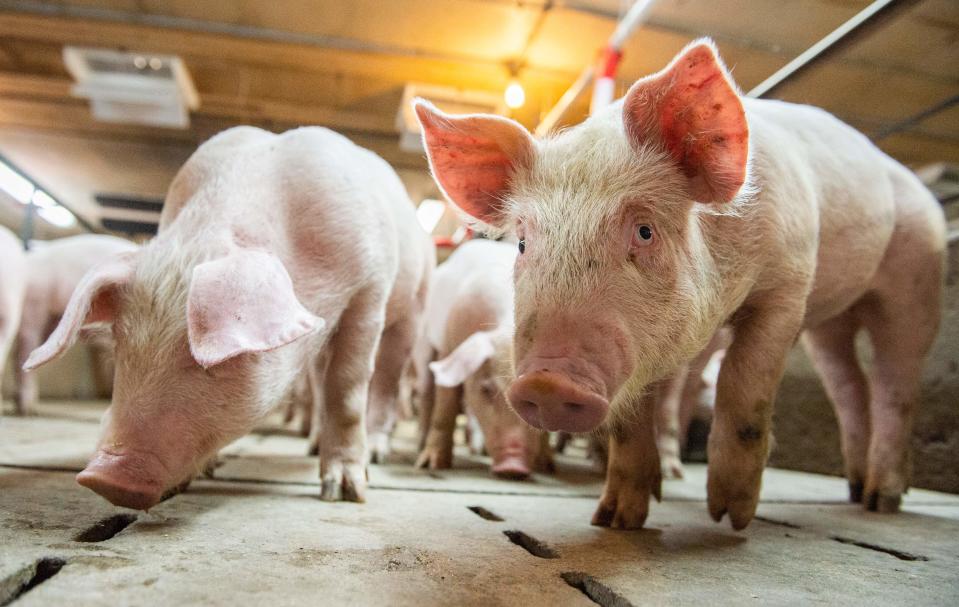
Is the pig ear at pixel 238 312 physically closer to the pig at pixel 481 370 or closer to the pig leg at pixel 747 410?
the pig at pixel 481 370

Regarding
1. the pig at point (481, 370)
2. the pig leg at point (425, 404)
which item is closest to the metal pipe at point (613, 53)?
the pig at point (481, 370)

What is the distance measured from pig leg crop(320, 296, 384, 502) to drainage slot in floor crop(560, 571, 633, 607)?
3.67ft

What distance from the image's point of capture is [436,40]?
7.38 meters

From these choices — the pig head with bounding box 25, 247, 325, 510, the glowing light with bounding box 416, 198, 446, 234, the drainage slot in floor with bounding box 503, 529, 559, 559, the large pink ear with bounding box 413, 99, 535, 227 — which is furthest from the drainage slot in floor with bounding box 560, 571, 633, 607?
the glowing light with bounding box 416, 198, 446, 234

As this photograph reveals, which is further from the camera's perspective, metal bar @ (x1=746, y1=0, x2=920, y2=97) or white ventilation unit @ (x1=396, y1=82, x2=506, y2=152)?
white ventilation unit @ (x1=396, y1=82, x2=506, y2=152)

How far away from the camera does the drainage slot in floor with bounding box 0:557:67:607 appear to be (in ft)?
4.29

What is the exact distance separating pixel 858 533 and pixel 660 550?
0.99 meters

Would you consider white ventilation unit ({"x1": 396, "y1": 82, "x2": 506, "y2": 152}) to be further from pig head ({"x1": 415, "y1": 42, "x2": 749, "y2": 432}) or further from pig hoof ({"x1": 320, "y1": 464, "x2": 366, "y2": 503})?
pig head ({"x1": 415, "y1": 42, "x2": 749, "y2": 432})

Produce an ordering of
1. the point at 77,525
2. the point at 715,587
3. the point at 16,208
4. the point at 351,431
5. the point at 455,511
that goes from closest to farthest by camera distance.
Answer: the point at 715,587, the point at 77,525, the point at 455,511, the point at 351,431, the point at 16,208

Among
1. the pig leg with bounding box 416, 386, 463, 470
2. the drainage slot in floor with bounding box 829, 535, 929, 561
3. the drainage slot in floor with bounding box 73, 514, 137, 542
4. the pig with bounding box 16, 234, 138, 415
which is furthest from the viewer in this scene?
the pig with bounding box 16, 234, 138, 415

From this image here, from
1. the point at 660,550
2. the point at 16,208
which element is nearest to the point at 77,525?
the point at 660,550

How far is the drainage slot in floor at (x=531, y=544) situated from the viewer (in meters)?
1.91

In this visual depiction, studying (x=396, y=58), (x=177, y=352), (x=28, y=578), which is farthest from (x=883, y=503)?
(x=396, y=58)

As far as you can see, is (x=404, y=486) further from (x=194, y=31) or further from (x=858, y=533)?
(x=194, y=31)
